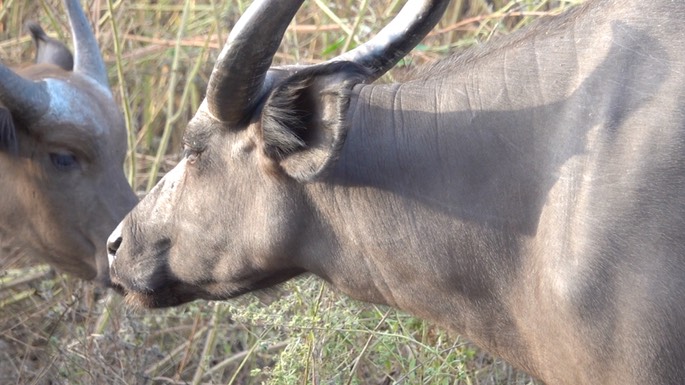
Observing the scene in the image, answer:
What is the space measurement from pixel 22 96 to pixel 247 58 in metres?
3.05

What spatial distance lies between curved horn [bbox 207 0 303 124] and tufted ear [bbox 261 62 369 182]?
0.30 feet

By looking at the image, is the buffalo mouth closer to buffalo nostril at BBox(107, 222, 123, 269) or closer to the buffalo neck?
buffalo nostril at BBox(107, 222, 123, 269)

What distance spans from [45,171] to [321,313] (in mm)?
1924

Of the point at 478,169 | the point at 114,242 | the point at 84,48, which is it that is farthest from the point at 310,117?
the point at 84,48

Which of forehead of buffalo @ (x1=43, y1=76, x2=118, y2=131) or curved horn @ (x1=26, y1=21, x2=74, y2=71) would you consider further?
curved horn @ (x1=26, y1=21, x2=74, y2=71)

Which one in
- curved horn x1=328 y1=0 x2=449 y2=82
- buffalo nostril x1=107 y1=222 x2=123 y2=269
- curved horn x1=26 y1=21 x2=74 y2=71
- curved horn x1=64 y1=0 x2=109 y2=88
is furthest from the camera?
curved horn x1=26 y1=21 x2=74 y2=71

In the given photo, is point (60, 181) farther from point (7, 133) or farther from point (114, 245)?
point (114, 245)

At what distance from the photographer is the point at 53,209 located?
21.8 feet

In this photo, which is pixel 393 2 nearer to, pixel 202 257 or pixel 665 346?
pixel 202 257

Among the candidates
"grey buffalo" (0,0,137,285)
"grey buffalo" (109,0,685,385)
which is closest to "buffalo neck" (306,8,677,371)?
"grey buffalo" (109,0,685,385)

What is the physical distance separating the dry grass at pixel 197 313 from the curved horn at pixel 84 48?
1.67 feet

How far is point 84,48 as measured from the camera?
7320 mm

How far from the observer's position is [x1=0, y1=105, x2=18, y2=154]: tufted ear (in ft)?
21.2

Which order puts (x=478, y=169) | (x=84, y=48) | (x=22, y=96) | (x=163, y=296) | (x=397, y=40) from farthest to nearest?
1. (x=84, y=48)
2. (x=22, y=96)
3. (x=163, y=296)
4. (x=397, y=40)
5. (x=478, y=169)
